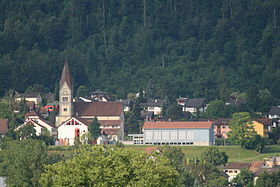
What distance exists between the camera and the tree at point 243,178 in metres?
92.8

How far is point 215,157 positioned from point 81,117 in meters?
30.2

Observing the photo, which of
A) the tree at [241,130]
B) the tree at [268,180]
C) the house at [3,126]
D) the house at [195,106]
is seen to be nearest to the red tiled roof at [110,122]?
the house at [3,126]

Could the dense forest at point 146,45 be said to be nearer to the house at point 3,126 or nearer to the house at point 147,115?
the house at point 147,115

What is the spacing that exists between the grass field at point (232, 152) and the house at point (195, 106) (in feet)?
92.3

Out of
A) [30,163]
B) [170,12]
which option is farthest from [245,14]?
[30,163]

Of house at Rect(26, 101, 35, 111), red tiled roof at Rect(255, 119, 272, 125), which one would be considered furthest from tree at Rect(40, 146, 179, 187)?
house at Rect(26, 101, 35, 111)

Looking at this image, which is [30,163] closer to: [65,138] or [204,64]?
[65,138]

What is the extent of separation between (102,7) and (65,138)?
79.2 m

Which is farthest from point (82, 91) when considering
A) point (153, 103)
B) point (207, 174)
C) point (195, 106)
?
point (207, 174)

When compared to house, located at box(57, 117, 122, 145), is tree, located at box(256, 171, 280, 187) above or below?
below

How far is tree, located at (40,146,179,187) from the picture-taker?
56.8m

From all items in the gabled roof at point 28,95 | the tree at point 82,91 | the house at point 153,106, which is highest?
the tree at point 82,91

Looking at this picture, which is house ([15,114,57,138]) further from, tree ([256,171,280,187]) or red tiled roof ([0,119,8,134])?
tree ([256,171,280,187])

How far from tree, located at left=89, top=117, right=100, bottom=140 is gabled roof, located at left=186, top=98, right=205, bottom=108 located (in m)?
25.1
